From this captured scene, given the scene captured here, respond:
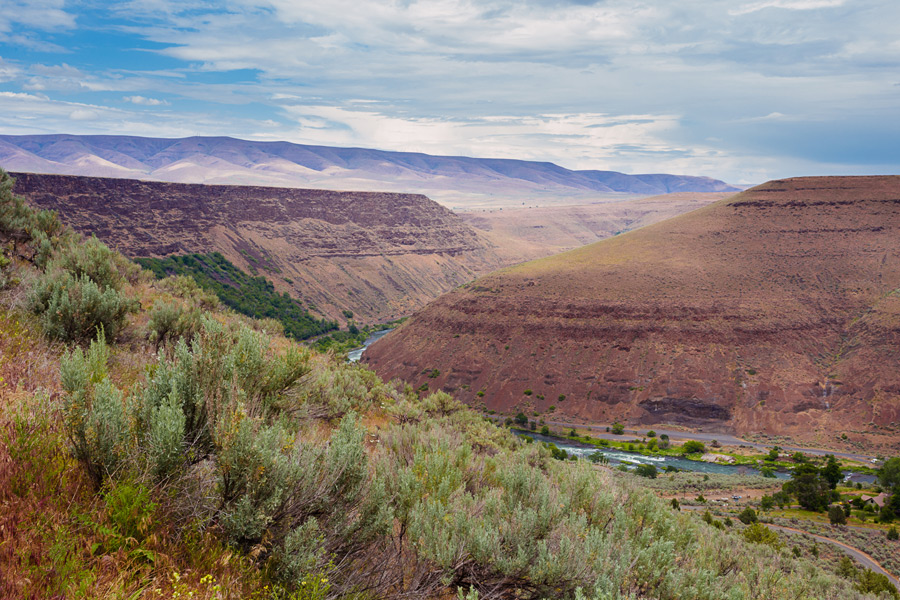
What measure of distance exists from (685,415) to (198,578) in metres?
76.0

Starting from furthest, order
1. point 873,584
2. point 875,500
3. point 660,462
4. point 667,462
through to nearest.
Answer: point 667,462
point 660,462
point 875,500
point 873,584

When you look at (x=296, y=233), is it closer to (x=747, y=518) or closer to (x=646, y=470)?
(x=646, y=470)

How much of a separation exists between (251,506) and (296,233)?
147 metres

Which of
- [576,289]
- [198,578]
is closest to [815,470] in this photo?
[576,289]

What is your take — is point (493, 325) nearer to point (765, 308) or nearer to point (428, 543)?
point (765, 308)

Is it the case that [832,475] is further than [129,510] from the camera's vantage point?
Yes

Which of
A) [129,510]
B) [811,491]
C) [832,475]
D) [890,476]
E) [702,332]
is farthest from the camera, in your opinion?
[702,332]

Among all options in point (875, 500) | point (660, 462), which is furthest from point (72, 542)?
point (660, 462)

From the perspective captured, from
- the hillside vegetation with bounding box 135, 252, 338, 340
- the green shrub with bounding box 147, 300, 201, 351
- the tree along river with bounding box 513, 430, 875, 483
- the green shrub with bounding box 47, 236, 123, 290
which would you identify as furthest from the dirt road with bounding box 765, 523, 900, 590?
the hillside vegetation with bounding box 135, 252, 338, 340

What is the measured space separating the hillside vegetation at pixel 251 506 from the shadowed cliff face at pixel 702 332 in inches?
2723

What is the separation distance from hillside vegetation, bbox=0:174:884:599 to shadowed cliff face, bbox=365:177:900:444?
69161mm

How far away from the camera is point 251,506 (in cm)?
466

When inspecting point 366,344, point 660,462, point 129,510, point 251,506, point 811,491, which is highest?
point 129,510

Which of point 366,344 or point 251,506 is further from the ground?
point 251,506
